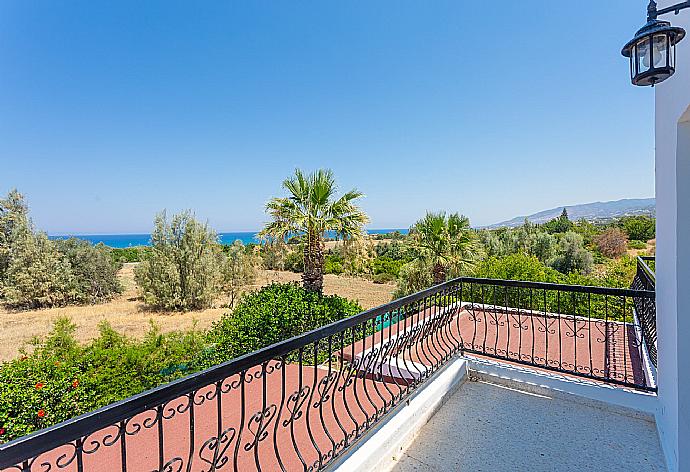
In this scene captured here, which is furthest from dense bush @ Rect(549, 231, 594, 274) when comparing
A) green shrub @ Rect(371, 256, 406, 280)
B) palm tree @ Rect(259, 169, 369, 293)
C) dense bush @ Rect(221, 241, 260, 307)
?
dense bush @ Rect(221, 241, 260, 307)

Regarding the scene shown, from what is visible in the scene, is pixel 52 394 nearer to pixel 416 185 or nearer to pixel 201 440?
pixel 201 440

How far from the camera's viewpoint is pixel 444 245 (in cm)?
852

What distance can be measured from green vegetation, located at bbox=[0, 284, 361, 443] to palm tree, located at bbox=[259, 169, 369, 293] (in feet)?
2.25

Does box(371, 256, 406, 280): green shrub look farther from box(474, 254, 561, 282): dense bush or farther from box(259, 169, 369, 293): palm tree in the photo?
box(259, 169, 369, 293): palm tree

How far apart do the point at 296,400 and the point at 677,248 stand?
2086 mm

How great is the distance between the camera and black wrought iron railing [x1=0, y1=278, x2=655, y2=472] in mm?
977

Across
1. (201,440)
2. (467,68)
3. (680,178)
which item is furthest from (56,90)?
(680,178)

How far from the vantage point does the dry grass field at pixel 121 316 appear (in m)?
10.2

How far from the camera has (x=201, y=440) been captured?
105 inches

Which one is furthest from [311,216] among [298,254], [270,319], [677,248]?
[677,248]

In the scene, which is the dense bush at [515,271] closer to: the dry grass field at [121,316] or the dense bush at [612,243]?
the dry grass field at [121,316]

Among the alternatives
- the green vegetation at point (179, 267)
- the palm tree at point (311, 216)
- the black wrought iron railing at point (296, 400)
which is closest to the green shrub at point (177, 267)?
the green vegetation at point (179, 267)

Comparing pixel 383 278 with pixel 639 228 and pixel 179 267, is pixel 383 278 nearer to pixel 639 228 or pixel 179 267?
pixel 179 267

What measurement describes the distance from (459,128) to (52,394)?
10501 mm
